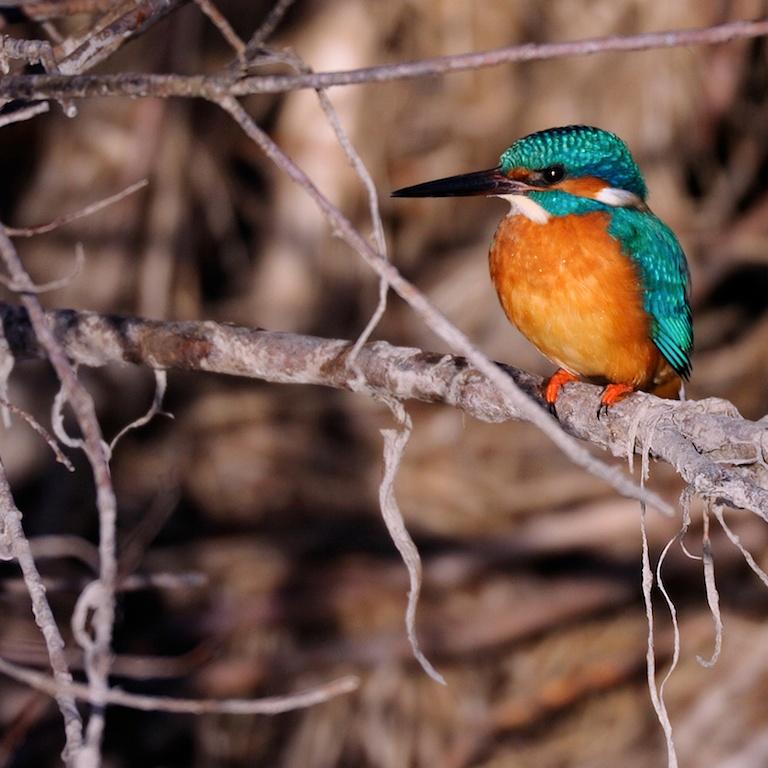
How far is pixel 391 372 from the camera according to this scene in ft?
6.77

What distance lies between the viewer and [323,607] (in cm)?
452

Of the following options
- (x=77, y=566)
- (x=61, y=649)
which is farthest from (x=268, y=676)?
(x=61, y=649)

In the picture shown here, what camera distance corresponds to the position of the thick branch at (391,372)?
1780mm

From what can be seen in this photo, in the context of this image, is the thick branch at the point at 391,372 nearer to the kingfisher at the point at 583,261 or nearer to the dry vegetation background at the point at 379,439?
the kingfisher at the point at 583,261

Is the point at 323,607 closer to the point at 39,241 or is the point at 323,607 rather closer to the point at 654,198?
the point at 39,241

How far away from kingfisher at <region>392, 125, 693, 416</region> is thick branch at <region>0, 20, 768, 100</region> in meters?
1.16

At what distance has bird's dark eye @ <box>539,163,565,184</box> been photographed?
2.79 metres

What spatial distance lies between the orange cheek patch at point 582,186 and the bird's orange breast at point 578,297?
7 centimetres

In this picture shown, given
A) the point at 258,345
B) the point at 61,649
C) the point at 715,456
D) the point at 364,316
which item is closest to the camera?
the point at 61,649

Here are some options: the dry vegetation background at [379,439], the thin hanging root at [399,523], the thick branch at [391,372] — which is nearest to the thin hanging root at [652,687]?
the thick branch at [391,372]

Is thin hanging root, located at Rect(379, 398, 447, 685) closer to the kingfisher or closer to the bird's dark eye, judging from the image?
the kingfisher

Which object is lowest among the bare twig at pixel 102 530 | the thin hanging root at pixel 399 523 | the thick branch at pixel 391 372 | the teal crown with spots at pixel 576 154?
the bare twig at pixel 102 530

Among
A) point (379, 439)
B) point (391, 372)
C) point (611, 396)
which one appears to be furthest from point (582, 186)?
point (379, 439)

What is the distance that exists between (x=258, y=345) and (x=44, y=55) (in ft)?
1.99
